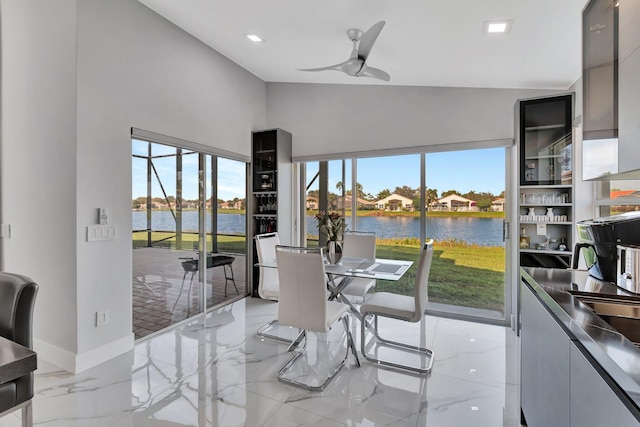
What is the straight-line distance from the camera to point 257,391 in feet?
7.75

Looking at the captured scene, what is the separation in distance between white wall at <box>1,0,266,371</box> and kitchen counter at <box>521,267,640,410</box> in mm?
3272

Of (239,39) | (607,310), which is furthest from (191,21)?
(607,310)

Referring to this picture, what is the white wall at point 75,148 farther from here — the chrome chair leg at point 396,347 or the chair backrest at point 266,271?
the chrome chair leg at point 396,347

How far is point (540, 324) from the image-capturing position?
1.58 m

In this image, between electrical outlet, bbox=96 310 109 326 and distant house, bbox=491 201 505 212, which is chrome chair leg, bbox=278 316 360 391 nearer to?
electrical outlet, bbox=96 310 109 326

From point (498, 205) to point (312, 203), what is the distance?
2586 millimetres

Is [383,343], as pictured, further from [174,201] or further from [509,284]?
[174,201]

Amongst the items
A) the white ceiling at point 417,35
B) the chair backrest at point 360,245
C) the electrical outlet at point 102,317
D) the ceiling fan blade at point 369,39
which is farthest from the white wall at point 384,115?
the electrical outlet at point 102,317

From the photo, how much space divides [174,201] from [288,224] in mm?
1817

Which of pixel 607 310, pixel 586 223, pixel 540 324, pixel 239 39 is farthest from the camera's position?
pixel 239 39

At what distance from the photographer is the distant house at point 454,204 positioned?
13.2 ft

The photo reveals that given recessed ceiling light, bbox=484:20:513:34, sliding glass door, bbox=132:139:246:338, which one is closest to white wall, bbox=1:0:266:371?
sliding glass door, bbox=132:139:246:338

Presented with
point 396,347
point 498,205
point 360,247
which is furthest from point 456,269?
point 396,347

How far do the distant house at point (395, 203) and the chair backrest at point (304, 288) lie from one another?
2204mm
